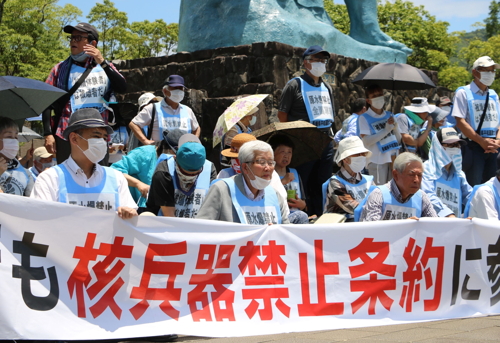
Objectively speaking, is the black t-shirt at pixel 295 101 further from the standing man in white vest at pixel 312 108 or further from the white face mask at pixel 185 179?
the white face mask at pixel 185 179

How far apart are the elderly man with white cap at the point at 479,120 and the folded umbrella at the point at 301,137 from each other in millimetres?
1864

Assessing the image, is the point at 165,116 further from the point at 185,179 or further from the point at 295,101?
the point at 185,179

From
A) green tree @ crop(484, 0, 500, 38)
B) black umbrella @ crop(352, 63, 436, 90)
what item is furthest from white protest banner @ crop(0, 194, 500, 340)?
green tree @ crop(484, 0, 500, 38)

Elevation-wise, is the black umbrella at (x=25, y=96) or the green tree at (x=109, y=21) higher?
the green tree at (x=109, y=21)

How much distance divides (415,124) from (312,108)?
2722 mm

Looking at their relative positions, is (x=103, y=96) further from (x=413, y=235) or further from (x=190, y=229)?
(x=413, y=235)

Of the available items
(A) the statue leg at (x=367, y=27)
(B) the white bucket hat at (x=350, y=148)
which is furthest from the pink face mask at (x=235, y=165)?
(A) the statue leg at (x=367, y=27)

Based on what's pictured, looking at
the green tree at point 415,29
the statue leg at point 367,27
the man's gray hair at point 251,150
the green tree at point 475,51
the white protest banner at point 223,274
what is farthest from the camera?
the green tree at point 475,51

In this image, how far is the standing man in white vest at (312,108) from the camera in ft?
25.7

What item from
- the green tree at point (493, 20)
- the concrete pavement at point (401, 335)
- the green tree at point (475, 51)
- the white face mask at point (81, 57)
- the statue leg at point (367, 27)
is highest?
the green tree at point (493, 20)

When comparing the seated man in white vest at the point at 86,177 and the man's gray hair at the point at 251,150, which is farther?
the man's gray hair at the point at 251,150

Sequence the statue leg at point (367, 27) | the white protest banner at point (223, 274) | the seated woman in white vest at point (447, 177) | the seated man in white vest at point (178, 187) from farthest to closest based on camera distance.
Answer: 1. the statue leg at point (367, 27)
2. the seated woman in white vest at point (447, 177)
3. the seated man in white vest at point (178, 187)
4. the white protest banner at point (223, 274)

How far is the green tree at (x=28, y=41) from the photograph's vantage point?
2488cm

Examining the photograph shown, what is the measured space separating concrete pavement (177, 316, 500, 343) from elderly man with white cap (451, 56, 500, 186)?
3547 millimetres
